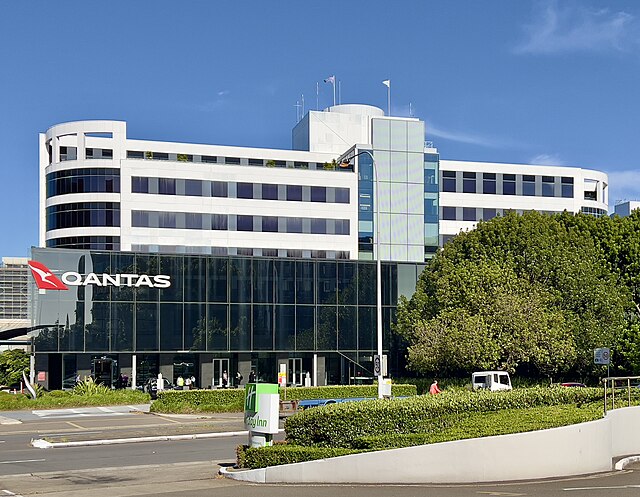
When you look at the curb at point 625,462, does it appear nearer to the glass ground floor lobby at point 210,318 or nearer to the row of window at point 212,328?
the glass ground floor lobby at point 210,318

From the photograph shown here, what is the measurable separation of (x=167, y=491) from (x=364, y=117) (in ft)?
223

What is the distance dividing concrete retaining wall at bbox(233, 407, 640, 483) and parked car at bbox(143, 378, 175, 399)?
120 feet

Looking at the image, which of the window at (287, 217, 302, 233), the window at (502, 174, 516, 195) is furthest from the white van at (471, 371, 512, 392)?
the window at (502, 174, 516, 195)

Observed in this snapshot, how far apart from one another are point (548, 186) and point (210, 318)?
1611 inches

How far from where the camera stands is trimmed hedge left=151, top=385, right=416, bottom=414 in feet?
147

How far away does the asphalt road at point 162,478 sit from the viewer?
57.3ft

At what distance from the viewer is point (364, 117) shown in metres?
83.8

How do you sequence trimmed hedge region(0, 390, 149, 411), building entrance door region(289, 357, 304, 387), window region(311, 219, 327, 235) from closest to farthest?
trimmed hedge region(0, 390, 149, 411) < building entrance door region(289, 357, 304, 387) < window region(311, 219, 327, 235)

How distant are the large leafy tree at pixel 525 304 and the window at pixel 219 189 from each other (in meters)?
23.8

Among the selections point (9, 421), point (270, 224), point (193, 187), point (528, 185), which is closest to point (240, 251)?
point (270, 224)

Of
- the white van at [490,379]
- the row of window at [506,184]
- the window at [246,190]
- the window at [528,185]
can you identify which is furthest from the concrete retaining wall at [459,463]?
the window at [528,185]

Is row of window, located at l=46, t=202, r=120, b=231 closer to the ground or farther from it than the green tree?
farther from it

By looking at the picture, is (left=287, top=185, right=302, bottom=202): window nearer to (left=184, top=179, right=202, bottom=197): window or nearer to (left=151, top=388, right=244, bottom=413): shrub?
(left=184, top=179, right=202, bottom=197): window

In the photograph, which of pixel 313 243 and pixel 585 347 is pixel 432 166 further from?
pixel 585 347
